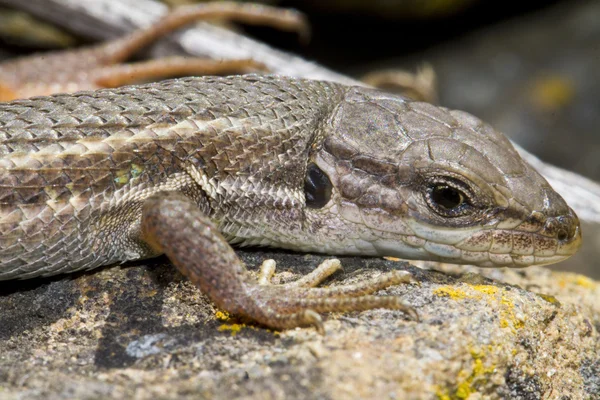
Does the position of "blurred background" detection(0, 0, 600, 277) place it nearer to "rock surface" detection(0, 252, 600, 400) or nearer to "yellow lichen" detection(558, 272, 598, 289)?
"yellow lichen" detection(558, 272, 598, 289)

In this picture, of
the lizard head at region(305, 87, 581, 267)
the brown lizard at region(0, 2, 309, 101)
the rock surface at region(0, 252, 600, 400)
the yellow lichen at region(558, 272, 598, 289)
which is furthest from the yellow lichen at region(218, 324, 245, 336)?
the brown lizard at region(0, 2, 309, 101)

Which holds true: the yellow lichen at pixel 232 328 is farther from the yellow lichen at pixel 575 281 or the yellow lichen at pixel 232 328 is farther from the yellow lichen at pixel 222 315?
the yellow lichen at pixel 575 281

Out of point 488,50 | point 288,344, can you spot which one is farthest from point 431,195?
point 488,50

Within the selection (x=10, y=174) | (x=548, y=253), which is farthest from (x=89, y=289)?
(x=548, y=253)

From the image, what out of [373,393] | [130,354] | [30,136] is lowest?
[130,354]

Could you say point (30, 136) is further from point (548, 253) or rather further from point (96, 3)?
point (96, 3)
